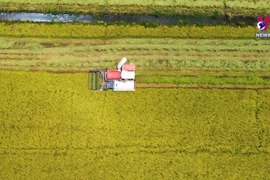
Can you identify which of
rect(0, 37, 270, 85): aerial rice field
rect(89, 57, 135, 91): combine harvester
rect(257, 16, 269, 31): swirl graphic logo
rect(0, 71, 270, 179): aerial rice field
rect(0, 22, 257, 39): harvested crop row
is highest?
rect(257, 16, 269, 31): swirl graphic logo

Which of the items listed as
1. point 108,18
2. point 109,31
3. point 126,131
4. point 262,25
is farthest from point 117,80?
point 262,25

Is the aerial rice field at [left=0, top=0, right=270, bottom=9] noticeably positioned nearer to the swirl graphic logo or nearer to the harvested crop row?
the swirl graphic logo

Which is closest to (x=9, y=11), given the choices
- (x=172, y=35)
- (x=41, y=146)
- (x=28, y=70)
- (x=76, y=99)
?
(x=28, y=70)

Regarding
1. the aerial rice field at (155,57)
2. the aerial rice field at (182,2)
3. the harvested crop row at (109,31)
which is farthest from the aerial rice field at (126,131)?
the aerial rice field at (182,2)

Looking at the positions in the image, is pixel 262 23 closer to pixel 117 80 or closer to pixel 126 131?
pixel 117 80

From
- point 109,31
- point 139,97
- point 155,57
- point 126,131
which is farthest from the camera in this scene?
point 109,31

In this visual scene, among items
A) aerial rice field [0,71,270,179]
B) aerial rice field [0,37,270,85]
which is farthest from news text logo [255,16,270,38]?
aerial rice field [0,71,270,179]
